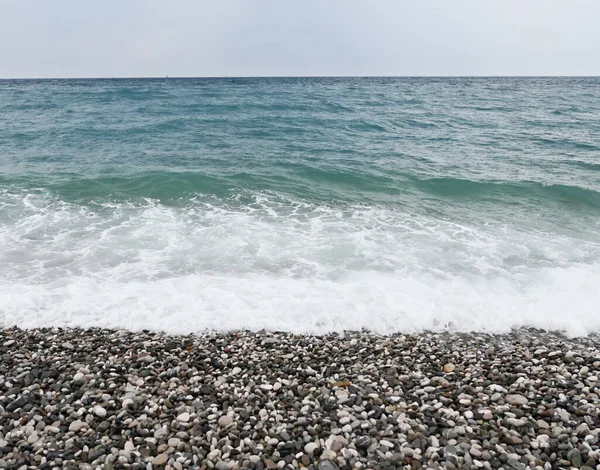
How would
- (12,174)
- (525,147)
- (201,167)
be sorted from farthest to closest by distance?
(525,147) < (201,167) < (12,174)

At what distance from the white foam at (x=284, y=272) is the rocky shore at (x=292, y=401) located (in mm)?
648

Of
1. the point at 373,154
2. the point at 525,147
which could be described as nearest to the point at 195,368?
the point at 373,154

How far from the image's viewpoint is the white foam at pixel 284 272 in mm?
7047

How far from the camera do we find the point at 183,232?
11062 millimetres

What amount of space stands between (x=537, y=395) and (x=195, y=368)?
172 inches

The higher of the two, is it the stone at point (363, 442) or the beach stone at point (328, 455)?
the stone at point (363, 442)

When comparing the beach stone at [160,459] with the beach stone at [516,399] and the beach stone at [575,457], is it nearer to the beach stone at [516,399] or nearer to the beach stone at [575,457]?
the beach stone at [516,399]

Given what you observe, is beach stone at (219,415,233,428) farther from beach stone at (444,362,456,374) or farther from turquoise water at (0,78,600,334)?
beach stone at (444,362,456,374)

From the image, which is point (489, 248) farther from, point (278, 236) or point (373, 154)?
point (373, 154)

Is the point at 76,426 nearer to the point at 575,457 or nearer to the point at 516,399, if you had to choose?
the point at 516,399

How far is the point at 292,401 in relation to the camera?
4.93m

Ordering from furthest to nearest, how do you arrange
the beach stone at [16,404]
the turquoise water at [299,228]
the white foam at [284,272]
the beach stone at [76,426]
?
Answer: the turquoise water at [299,228]
the white foam at [284,272]
the beach stone at [16,404]
the beach stone at [76,426]

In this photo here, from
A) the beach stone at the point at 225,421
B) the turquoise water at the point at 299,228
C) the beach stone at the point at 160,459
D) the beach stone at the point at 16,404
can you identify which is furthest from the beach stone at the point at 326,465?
the beach stone at the point at 16,404

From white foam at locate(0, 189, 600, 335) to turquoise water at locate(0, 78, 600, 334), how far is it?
0.04 m
